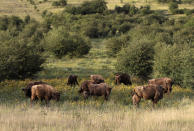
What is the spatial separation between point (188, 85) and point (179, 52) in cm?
306

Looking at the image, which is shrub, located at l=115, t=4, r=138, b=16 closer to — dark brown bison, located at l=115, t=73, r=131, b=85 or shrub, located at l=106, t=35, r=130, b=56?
shrub, located at l=106, t=35, r=130, b=56

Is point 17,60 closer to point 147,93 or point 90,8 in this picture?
point 147,93

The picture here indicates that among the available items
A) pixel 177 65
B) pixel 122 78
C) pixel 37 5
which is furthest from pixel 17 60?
pixel 37 5

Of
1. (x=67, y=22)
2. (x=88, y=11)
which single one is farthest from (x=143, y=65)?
(x=88, y=11)

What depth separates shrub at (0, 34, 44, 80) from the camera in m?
20.1

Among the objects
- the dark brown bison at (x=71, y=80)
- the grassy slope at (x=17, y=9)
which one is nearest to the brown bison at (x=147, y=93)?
the dark brown bison at (x=71, y=80)

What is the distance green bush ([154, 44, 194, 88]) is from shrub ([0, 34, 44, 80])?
10.2 metres

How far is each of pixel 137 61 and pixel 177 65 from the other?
3569mm

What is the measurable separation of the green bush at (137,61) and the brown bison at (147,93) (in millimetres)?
11771

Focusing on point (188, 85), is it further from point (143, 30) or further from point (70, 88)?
point (143, 30)

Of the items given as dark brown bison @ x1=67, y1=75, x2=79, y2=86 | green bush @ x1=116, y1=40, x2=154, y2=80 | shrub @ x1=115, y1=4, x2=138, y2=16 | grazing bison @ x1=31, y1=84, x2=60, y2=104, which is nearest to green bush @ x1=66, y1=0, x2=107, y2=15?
shrub @ x1=115, y1=4, x2=138, y2=16

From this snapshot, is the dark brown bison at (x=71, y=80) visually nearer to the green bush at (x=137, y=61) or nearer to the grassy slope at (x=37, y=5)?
the green bush at (x=137, y=61)

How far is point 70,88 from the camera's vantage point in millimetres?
16594

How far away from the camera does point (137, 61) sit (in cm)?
2370
